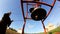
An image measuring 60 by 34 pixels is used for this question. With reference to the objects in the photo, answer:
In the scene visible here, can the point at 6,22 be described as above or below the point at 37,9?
below

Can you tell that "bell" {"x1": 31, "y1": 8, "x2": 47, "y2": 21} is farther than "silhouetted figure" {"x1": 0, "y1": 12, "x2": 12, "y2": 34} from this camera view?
No

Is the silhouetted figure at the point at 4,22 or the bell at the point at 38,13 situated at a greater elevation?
the bell at the point at 38,13

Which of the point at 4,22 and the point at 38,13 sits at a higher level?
the point at 38,13

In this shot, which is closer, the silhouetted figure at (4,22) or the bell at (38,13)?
the bell at (38,13)

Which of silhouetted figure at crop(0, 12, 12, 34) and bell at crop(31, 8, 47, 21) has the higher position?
bell at crop(31, 8, 47, 21)

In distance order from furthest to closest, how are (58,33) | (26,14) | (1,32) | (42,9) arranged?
1. (58,33)
2. (26,14)
3. (1,32)
4. (42,9)

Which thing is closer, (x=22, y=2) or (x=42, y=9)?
(x=42, y=9)

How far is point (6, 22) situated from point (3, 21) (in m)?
0.10

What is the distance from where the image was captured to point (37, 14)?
6.41m

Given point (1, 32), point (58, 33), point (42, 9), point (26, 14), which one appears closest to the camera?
point (42, 9)

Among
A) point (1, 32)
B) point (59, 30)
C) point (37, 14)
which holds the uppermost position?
point (37, 14)

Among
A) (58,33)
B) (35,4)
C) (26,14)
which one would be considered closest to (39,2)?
(35,4)

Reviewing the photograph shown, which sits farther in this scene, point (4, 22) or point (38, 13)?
point (4, 22)

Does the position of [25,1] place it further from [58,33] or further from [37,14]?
[58,33]
